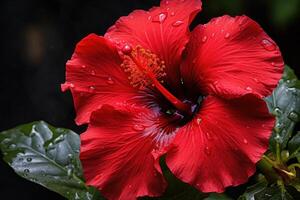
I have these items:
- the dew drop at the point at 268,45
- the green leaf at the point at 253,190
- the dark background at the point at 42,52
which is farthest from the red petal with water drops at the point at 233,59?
the dark background at the point at 42,52

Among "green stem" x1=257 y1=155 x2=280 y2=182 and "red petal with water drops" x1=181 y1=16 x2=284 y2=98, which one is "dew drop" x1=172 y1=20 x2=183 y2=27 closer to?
"red petal with water drops" x1=181 y1=16 x2=284 y2=98

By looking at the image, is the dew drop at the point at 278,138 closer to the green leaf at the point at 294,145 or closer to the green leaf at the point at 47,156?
the green leaf at the point at 294,145

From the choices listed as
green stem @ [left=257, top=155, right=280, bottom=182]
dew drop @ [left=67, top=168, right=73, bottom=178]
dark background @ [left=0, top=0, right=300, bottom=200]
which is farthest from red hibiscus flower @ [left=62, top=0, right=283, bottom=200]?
dark background @ [left=0, top=0, right=300, bottom=200]

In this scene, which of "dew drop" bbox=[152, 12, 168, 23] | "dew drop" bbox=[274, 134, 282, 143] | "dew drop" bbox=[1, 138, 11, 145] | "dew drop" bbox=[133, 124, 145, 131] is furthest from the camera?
"dew drop" bbox=[1, 138, 11, 145]

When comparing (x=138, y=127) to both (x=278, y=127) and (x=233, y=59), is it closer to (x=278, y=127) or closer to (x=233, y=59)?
(x=233, y=59)

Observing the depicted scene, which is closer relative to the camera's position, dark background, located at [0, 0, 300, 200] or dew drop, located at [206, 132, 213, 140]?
dew drop, located at [206, 132, 213, 140]

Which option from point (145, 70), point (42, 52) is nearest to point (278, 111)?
point (145, 70)

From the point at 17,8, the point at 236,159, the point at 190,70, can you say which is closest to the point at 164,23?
the point at 190,70

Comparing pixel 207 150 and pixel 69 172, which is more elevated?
pixel 207 150
